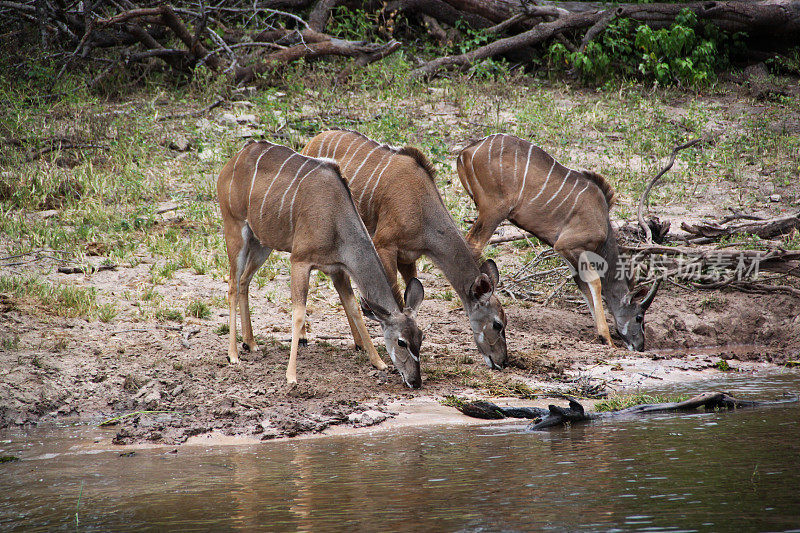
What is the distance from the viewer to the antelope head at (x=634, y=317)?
27.9 feet

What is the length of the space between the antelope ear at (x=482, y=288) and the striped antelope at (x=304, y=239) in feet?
2.15

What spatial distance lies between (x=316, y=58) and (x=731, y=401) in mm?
10203

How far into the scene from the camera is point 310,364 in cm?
705

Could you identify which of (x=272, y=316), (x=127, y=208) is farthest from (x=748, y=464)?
(x=127, y=208)

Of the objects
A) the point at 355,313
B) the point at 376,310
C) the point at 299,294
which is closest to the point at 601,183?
the point at 355,313

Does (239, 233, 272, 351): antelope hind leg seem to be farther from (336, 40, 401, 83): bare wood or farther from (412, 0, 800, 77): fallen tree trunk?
(412, 0, 800, 77): fallen tree trunk

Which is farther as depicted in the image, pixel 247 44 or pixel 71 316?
pixel 247 44

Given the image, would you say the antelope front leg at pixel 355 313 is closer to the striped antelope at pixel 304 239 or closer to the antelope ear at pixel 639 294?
the striped antelope at pixel 304 239

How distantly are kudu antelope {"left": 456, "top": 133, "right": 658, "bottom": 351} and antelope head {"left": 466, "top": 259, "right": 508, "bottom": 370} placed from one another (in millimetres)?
1474

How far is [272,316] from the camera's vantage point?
8.25 meters

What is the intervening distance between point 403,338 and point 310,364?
2.98 ft

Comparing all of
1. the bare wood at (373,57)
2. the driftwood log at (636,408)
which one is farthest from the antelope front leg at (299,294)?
the bare wood at (373,57)

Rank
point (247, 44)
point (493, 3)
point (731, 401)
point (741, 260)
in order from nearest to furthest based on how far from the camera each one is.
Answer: point (731, 401) < point (741, 260) < point (247, 44) < point (493, 3)

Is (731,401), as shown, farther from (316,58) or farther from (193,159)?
(316,58)
